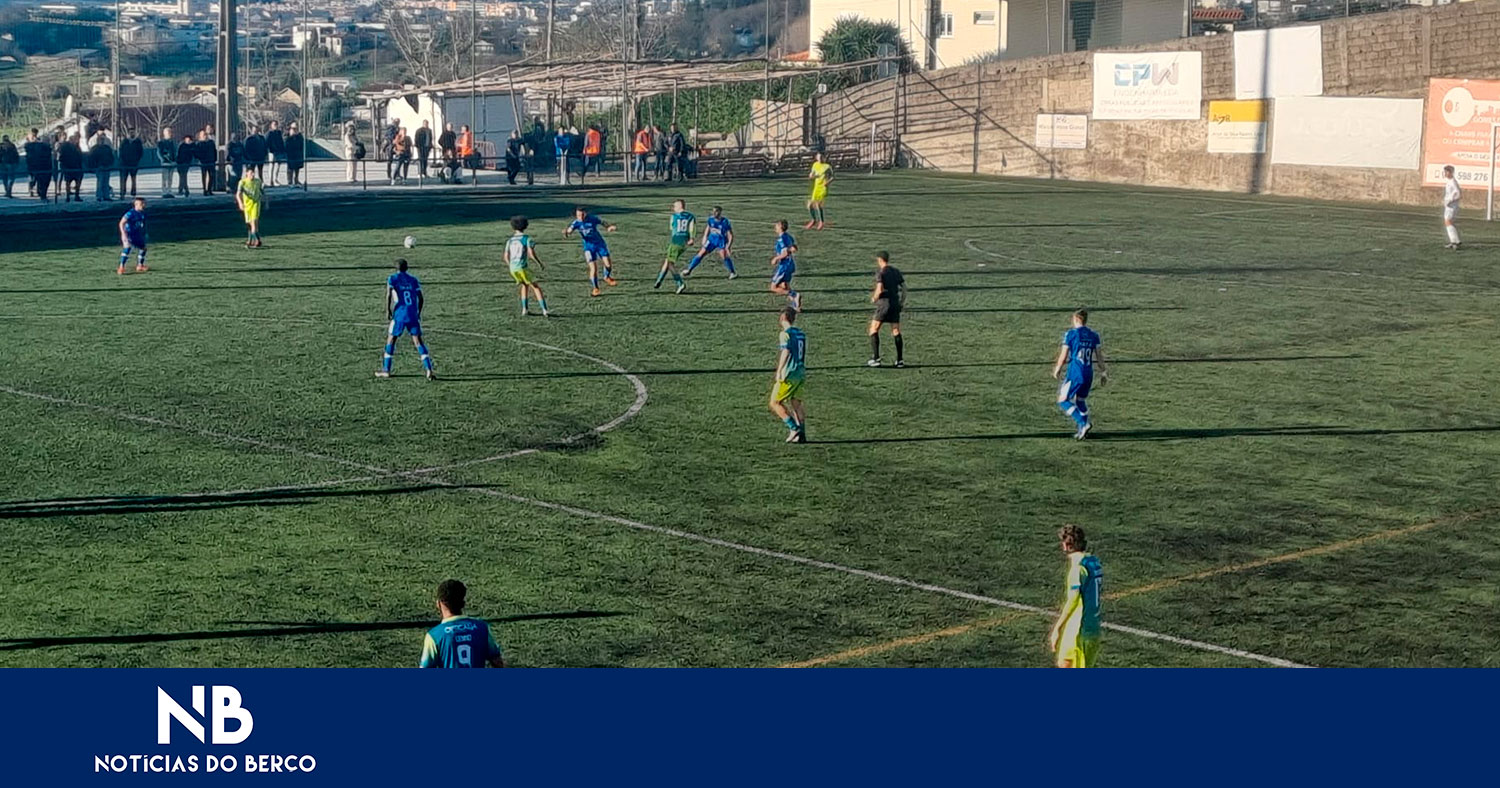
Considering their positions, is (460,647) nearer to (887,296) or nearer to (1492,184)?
(887,296)

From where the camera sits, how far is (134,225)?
36344mm

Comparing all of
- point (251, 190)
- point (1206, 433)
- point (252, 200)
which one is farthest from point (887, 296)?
point (252, 200)

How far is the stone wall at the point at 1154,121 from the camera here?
181 feet

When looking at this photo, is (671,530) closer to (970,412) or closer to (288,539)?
(288,539)

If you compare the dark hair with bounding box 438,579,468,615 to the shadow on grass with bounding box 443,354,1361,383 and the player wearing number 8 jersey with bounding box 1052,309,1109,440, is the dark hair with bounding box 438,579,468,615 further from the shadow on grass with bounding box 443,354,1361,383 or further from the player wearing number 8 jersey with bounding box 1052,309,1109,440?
the shadow on grass with bounding box 443,354,1361,383

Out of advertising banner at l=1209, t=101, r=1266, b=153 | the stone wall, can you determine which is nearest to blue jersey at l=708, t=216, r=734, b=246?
the stone wall

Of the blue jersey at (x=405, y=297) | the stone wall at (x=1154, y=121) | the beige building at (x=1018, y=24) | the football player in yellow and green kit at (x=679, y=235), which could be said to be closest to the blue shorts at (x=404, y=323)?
the blue jersey at (x=405, y=297)

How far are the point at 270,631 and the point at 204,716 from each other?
20.0ft

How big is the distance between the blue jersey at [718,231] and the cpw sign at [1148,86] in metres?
32.2

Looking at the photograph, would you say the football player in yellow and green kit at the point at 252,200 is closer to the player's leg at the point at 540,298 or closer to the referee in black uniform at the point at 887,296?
the player's leg at the point at 540,298

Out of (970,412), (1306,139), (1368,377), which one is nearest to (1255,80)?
(1306,139)

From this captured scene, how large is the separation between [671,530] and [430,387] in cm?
810

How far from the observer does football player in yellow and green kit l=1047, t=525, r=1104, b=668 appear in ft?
38.3

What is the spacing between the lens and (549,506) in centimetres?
1836
